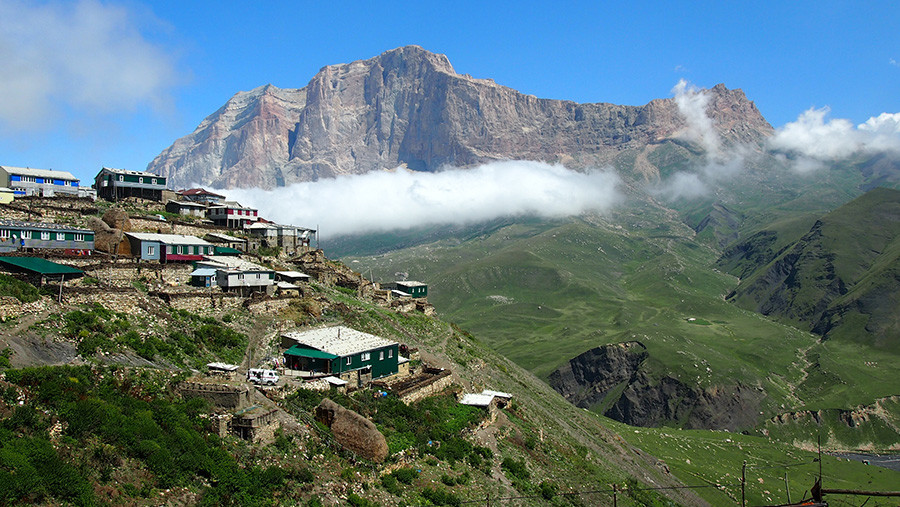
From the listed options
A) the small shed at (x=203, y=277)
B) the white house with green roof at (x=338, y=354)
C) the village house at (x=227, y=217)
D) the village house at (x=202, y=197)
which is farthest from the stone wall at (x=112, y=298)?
the village house at (x=202, y=197)

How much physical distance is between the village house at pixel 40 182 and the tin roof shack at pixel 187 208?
954 cm

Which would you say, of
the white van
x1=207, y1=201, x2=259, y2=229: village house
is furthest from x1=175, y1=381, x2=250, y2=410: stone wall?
x1=207, y1=201, x2=259, y2=229: village house

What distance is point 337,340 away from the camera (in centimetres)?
4578

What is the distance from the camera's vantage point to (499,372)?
74.5 metres

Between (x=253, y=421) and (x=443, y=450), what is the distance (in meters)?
13.3

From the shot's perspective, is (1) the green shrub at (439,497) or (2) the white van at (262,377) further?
(2) the white van at (262,377)

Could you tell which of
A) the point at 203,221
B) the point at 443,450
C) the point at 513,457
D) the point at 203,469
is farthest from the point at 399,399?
the point at 203,221

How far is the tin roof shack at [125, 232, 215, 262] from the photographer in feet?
180

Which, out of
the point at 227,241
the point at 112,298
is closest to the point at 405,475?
the point at 112,298

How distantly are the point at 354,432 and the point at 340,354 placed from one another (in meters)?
12.1

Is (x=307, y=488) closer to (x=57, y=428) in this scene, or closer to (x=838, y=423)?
(x=57, y=428)

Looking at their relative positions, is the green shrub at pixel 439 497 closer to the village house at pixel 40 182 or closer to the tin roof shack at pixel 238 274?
the tin roof shack at pixel 238 274

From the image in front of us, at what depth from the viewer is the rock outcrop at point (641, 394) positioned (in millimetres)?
152875

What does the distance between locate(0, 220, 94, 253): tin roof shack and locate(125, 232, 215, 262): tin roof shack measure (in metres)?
3.70
